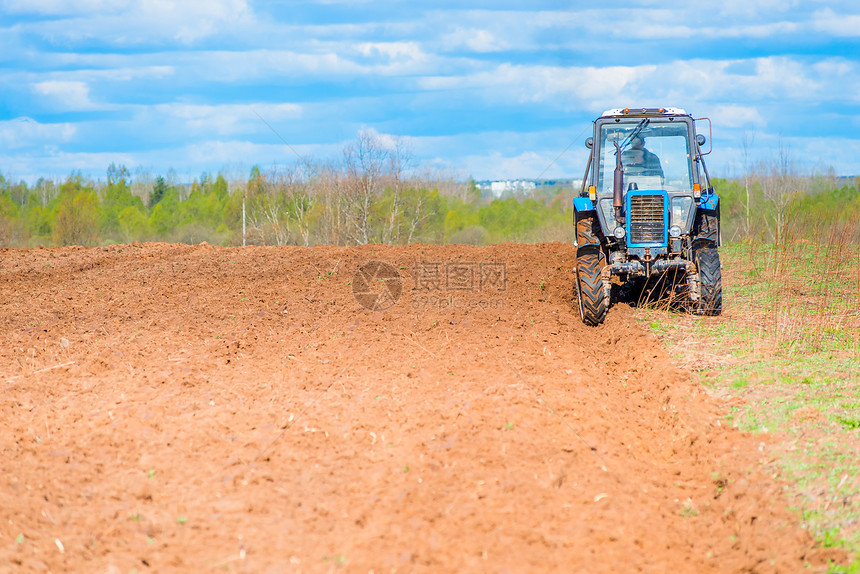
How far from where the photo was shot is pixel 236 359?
9016 mm

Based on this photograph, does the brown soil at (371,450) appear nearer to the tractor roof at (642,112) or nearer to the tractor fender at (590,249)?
the tractor fender at (590,249)

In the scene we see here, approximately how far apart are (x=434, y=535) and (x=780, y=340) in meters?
6.24

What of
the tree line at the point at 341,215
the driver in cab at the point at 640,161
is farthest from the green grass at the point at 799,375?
the tree line at the point at 341,215

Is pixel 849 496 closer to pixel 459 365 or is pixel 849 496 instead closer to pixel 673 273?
pixel 459 365

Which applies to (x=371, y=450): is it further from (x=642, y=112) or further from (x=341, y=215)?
(x=341, y=215)

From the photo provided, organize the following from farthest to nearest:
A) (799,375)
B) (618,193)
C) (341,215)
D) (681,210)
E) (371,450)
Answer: (341,215) < (681,210) < (618,193) < (799,375) < (371,450)

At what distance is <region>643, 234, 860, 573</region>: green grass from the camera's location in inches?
212

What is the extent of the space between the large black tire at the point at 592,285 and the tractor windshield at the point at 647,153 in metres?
1.14

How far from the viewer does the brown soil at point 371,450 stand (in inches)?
196

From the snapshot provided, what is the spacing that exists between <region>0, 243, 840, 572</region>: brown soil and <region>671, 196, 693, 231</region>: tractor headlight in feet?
5.06

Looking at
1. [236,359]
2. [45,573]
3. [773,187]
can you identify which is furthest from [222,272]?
[773,187]

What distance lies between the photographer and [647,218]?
34.6ft

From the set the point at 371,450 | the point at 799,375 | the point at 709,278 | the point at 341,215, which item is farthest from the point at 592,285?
the point at 341,215

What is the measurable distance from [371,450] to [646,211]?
19.8ft
